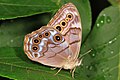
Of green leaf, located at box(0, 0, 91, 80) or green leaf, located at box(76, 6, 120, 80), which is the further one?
green leaf, located at box(76, 6, 120, 80)

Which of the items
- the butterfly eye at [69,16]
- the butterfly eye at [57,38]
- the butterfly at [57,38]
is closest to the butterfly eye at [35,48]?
the butterfly at [57,38]

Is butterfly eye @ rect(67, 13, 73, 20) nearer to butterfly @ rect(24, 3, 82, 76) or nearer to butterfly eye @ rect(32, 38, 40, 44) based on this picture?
butterfly @ rect(24, 3, 82, 76)

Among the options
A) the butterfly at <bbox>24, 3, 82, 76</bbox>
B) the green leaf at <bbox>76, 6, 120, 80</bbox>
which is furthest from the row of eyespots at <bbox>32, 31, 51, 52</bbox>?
the green leaf at <bbox>76, 6, 120, 80</bbox>

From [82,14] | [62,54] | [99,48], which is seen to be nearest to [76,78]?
[62,54]

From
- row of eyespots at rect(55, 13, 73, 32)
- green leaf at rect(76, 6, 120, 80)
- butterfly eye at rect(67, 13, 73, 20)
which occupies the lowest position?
green leaf at rect(76, 6, 120, 80)

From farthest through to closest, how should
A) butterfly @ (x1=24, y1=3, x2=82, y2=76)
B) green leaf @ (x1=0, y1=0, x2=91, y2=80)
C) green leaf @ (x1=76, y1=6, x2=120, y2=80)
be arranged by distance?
green leaf @ (x1=76, y1=6, x2=120, y2=80) → butterfly @ (x1=24, y1=3, x2=82, y2=76) → green leaf @ (x1=0, y1=0, x2=91, y2=80)

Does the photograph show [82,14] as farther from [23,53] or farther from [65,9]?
[23,53]

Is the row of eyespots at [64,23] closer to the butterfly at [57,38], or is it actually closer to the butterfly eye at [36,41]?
the butterfly at [57,38]

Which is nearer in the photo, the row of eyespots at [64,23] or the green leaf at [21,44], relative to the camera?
the green leaf at [21,44]
